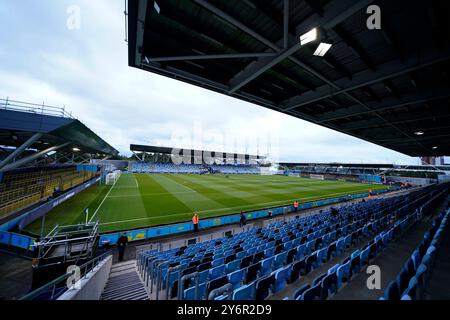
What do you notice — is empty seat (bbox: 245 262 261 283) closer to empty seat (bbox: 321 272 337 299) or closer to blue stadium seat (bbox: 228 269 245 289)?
blue stadium seat (bbox: 228 269 245 289)

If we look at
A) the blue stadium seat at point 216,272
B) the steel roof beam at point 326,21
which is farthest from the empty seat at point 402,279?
the steel roof beam at point 326,21

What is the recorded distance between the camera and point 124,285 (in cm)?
564

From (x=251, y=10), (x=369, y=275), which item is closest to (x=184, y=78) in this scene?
(x=251, y=10)

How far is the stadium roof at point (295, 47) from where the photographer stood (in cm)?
475

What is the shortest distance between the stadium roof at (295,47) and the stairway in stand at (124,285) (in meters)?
7.28

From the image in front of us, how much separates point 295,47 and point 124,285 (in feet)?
31.4

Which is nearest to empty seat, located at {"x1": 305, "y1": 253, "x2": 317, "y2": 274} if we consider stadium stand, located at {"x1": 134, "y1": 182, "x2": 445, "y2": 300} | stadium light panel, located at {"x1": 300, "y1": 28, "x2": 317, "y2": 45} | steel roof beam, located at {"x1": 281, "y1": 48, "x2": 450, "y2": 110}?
stadium stand, located at {"x1": 134, "y1": 182, "x2": 445, "y2": 300}

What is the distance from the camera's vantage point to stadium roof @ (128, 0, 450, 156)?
15.6 ft

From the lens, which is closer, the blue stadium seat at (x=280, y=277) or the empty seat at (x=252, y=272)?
the blue stadium seat at (x=280, y=277)

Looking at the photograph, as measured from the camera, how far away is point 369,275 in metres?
4.72

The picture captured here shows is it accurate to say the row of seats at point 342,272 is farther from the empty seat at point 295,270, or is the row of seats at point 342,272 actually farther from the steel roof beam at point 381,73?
the steel roof beam at point 381,73

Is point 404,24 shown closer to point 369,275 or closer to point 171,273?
point 369,275

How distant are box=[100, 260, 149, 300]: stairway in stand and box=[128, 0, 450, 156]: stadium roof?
7283mm
